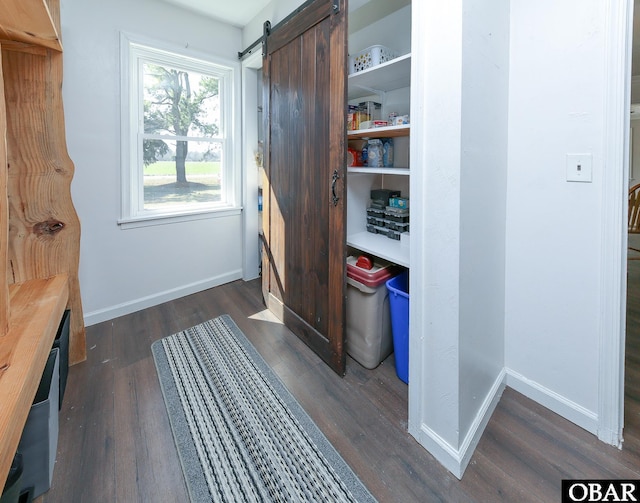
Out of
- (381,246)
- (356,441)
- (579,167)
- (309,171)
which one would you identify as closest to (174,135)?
(309,171)

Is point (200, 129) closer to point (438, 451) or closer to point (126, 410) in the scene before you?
point (126, 410)

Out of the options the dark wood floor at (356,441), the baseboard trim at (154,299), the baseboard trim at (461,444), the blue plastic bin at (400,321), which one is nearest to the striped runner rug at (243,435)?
the dark wood floor at (356,441)

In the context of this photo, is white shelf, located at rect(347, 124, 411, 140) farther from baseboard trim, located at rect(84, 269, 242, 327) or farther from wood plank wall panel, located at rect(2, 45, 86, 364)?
baseboard trim, located at rect(84, 269, 242, 327)

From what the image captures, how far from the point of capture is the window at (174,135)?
2578mm

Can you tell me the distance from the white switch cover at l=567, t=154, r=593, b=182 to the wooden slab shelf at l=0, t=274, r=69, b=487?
6.71 ft

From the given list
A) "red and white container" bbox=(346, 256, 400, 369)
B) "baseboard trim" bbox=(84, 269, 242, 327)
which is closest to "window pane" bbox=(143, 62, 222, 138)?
"baseboard trim" bbox=(84, 269, 242, 327)

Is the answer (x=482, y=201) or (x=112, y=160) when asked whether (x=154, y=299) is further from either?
(x=482, y=201)

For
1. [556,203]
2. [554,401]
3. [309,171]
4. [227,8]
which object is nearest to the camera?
[556,203]

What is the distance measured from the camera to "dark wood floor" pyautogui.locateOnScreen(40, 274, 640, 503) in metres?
1.24

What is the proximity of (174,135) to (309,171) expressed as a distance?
1503 millimetres

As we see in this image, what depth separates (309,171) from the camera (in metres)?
2.04

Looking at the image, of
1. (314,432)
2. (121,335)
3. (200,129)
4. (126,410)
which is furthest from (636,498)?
(200,129)

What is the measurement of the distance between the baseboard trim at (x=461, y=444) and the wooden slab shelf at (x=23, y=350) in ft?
4.49

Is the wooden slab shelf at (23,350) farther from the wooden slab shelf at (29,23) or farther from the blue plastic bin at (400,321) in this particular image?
the blue plastic bin at (400,321)
